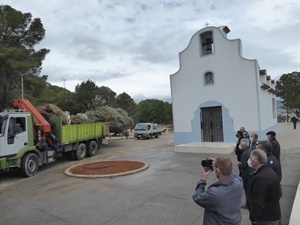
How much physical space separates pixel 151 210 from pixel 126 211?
1.86ft

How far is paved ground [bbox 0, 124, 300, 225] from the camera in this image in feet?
18.6

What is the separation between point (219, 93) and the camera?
16672 millimetres

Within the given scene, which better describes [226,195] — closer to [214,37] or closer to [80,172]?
[80,172]

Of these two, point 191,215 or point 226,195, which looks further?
point 191,215

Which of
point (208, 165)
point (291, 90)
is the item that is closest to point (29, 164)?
point (208, 165)

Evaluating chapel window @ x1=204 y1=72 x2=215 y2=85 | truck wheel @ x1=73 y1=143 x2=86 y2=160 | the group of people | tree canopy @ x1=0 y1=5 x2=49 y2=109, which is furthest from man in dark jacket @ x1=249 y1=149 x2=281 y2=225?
tree canopy @ x1=0 y1=5 x2=49 y2=109

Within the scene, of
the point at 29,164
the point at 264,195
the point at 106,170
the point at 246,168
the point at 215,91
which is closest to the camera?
the point at 264,195

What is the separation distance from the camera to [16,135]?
34.1 feet

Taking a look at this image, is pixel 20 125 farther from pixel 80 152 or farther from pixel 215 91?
pixel 215 91

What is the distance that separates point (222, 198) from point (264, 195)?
2.57 ft

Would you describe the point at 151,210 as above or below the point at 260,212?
below

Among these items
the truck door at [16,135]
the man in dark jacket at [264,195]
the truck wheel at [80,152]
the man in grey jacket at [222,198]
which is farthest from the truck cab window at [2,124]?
the man in dark jacket at [264,195]

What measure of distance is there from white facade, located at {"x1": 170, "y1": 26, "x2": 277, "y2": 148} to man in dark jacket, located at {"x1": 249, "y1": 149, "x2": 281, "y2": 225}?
42.7ft

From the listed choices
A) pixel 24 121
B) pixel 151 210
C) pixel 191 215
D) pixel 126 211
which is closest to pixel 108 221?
pixel 126 211
